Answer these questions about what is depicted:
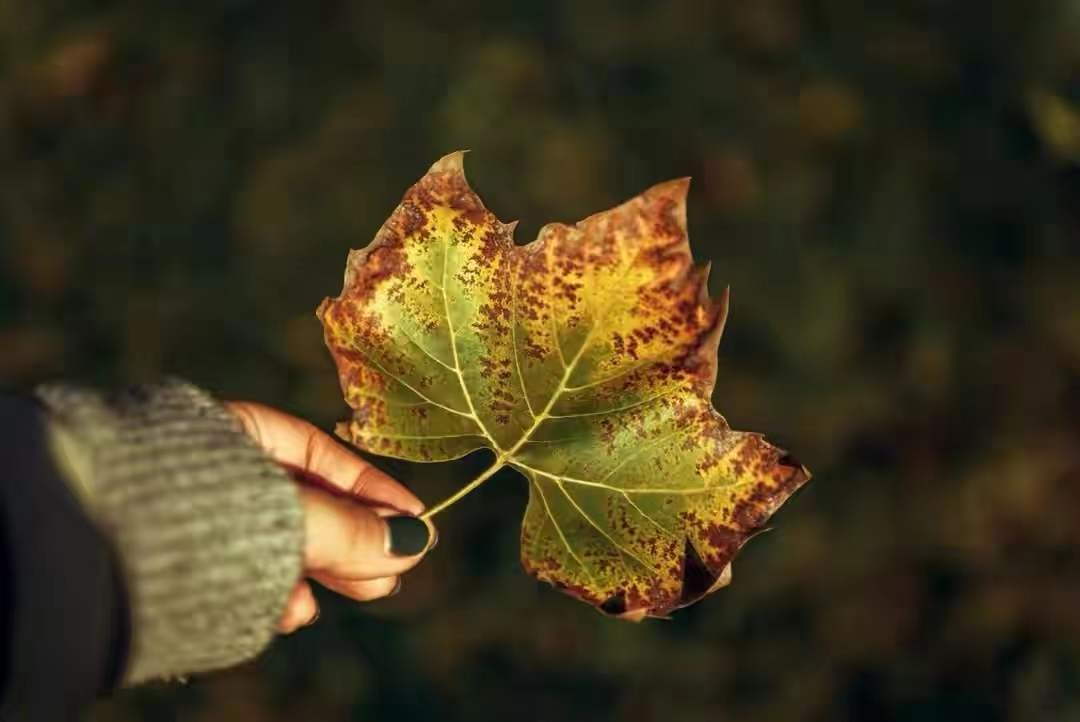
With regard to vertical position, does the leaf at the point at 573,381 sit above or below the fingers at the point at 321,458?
above

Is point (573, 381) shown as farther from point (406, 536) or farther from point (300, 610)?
point (300, 610)

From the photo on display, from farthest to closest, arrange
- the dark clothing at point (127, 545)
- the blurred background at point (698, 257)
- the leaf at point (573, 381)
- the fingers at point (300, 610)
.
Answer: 1. the blurred background at point (698, 257)
2. the fingers at point (300, 610)
3. the leaf at point (573, 381)
4. the dark clothing at point (127, 545)

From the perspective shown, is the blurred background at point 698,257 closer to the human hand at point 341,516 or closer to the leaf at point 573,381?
the human hand at point 341,516

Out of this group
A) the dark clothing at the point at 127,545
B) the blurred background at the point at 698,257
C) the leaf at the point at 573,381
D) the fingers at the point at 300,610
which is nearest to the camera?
the dark clothing at the point at 127,545

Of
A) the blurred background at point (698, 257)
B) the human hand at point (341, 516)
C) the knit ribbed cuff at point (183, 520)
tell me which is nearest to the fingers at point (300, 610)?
the human hand at point (341, 516)

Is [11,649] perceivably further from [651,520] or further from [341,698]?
[341,698]

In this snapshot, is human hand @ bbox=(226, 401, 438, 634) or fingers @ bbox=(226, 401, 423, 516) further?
fingers @ bbox=(226, 401, 423, 516)

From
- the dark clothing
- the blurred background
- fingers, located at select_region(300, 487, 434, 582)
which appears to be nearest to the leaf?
fingers, located at select_region(300, 487, 434, 582)

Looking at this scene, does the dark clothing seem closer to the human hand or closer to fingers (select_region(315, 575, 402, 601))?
the human hand
